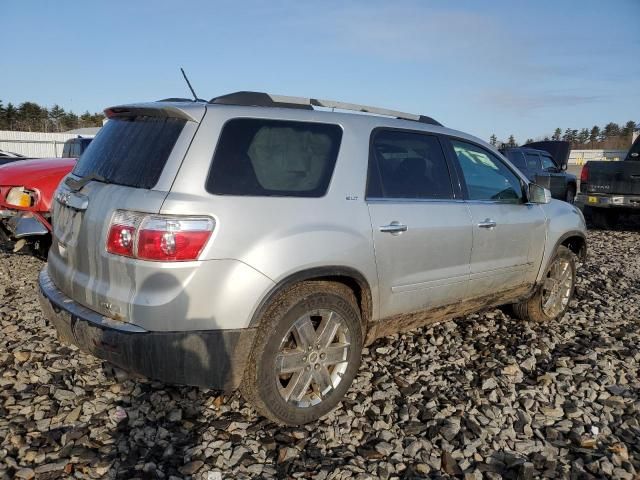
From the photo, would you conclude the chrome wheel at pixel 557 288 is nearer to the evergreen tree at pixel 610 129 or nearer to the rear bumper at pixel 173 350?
the rear bumper at pixel 173 350

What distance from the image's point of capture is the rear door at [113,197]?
8.31 feet

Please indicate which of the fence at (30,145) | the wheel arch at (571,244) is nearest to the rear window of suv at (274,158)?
the wheel arch at (571,244)

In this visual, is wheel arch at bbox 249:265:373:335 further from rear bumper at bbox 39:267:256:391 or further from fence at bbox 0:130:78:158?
fence at bbox 0:130:78:158

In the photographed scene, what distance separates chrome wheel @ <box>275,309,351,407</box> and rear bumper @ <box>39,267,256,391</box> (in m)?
0.29

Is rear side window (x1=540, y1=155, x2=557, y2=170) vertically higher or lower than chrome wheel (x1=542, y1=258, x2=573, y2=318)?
higher

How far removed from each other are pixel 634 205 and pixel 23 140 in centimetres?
3396

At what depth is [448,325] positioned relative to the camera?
15.2 ft

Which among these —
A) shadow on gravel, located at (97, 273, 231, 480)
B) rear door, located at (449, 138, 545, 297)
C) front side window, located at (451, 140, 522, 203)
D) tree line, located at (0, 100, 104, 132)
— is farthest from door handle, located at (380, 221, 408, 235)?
tree line, located at (0, 100, 104, 132)

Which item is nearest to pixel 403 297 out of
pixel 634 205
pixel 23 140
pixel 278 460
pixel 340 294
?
pixel 340 294

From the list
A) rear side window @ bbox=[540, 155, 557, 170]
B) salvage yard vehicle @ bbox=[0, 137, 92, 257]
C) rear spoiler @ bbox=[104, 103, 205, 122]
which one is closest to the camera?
rear spoiler @ bbox=[104, 103, 205, 122]

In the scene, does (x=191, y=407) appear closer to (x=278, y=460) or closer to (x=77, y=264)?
(x=278, y=460)

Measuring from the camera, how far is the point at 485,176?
13.4 feet

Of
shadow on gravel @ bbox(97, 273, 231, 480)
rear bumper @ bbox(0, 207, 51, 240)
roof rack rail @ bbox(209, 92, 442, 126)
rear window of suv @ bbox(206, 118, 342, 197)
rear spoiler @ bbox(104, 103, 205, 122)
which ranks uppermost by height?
roof rack rail @ bbox(209, 92, 442, 126)

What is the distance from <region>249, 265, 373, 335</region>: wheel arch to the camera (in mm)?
2598
